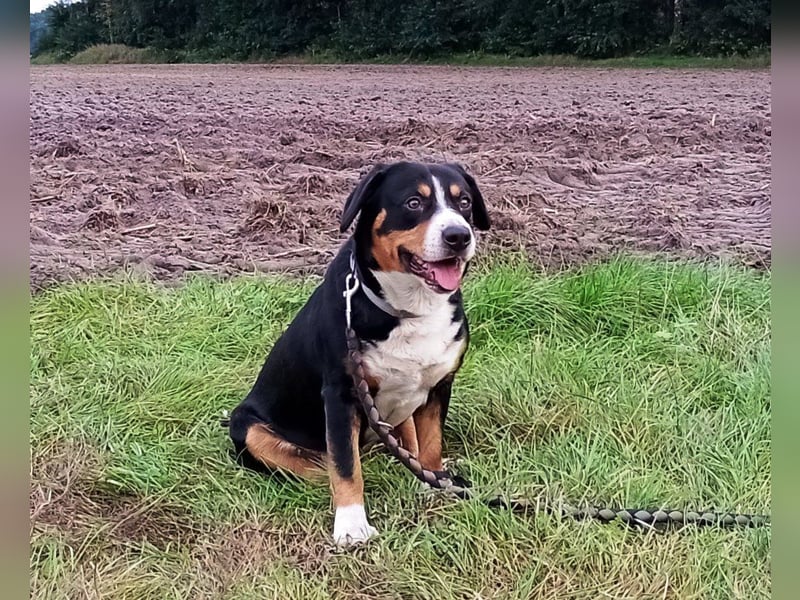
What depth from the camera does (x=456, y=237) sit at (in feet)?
8.30

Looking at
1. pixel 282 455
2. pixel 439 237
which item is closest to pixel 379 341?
pixel 439 237

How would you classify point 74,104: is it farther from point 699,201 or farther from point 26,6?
point 26,6

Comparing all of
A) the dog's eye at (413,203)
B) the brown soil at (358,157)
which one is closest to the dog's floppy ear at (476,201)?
the dog's eye at (413,203)

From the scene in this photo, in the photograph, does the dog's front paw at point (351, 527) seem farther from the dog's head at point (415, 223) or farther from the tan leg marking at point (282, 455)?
the dog's head at point (415, 223)

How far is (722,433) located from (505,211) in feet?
8.94

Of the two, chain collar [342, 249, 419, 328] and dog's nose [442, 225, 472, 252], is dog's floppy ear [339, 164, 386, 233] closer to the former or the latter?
chain collar [342, 249, 419, 328]

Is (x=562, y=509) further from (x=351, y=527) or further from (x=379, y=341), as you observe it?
(x=379, y=341)

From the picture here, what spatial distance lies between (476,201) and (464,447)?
1.06 m

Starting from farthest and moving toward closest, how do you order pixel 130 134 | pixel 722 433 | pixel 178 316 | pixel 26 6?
pixel 130 134 → pixel 178 316 → pixel 722 433 → pixel 26 6

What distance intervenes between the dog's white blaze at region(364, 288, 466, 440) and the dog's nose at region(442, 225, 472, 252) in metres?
0.25

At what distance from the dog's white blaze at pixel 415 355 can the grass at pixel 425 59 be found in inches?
123

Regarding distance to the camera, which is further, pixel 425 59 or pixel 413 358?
pixel 425 59
